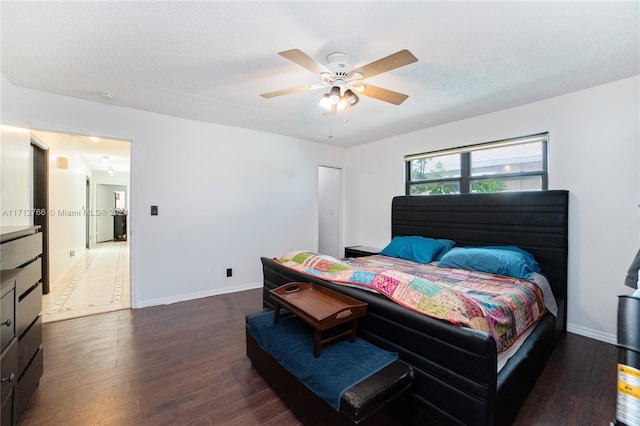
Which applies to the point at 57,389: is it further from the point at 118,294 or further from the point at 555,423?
the point at 555,423

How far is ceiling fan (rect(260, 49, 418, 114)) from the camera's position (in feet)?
5.72

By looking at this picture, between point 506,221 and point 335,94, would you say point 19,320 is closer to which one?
point 335,94

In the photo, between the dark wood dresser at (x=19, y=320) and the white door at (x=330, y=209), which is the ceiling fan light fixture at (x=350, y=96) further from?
the white door at (x=330, y=209)

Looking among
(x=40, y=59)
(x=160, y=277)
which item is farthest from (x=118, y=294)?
(x=40, y=59)

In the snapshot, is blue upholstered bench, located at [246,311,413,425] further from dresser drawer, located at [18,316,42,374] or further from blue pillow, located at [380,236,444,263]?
blue pillow, located at [380,236,444,263]

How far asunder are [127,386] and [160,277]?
1840mm

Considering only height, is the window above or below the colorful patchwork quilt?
above

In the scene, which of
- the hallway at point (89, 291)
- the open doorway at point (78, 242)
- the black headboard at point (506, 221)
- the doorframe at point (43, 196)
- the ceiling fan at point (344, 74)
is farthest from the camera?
the doorframe at point (43, 196)

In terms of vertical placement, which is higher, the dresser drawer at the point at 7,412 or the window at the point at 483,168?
the window at the point at 483,168

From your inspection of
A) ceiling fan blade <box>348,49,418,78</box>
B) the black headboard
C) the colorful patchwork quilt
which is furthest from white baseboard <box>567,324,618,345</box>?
ceiling fan blade <box>348,49,418,78</box>

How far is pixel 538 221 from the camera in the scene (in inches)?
115

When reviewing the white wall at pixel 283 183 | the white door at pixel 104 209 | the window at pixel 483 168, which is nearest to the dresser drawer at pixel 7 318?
the white wall at pixel 283 183

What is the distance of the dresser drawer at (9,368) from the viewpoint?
52.2 inches

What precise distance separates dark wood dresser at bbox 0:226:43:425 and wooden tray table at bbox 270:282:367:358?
144cm
